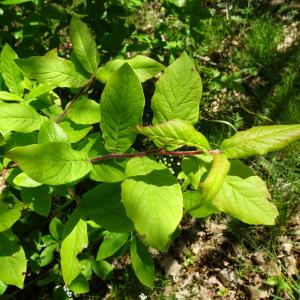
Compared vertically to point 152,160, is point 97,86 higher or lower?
lower

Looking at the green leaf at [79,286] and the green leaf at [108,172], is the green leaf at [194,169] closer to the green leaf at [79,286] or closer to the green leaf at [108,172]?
the green leaf at [108,172]

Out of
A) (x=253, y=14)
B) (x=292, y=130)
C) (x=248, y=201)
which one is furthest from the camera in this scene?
(x=253, y=14)

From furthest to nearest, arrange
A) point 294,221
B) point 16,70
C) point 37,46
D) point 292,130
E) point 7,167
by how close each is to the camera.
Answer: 1. point 294,221
2. point 37,46
3. point 16,70
4. point 7,167
5. point 292,130

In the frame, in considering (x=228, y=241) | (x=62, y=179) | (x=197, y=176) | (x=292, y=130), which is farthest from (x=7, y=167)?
(x=228, y=241)

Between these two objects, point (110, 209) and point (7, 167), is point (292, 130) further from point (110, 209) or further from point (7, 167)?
point (7, 167)

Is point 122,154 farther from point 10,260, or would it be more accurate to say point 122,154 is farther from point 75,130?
point 10,260

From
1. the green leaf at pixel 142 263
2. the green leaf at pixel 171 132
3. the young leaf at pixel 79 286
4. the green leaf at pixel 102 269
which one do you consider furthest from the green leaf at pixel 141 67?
the green leaf at pixel 102 269
